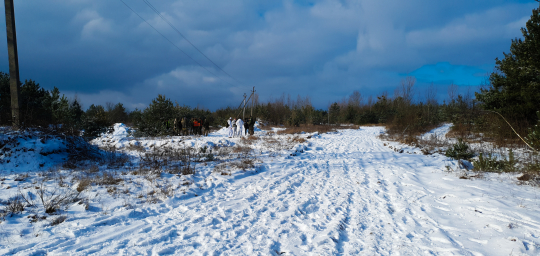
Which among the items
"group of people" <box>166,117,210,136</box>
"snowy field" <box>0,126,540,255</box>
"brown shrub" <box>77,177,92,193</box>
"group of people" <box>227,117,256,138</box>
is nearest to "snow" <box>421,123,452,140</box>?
"snowy field" <box>0,126,540,255</box>

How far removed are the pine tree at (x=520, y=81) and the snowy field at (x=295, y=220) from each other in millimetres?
8388

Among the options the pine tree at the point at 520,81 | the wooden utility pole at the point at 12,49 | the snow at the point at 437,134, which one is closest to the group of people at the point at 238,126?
the wooden utility pole at the point at 12,49

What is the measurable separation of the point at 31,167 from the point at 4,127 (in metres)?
2.60

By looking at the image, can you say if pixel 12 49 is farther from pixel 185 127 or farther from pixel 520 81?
pixel 520 81

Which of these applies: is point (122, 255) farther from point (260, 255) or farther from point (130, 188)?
point (130, 188)

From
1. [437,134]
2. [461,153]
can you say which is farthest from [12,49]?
[437,134]

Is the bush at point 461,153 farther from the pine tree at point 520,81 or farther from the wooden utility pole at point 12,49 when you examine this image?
the wooden utility pole at point 12,49

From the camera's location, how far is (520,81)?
1258 cm

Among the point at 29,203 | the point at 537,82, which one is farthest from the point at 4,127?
the point at 537,82

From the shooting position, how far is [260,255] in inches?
117

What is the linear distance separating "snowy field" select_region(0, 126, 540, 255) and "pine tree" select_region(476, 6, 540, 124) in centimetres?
839

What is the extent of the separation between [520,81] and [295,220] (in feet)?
51.4

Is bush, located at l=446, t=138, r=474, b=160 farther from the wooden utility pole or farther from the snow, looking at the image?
the wooden utility pole

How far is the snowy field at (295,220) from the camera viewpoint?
3111 millimetres
